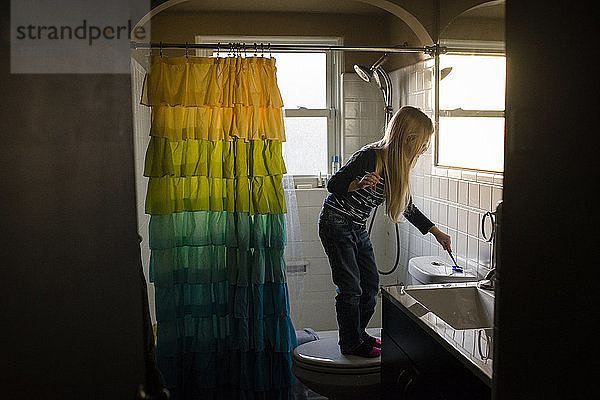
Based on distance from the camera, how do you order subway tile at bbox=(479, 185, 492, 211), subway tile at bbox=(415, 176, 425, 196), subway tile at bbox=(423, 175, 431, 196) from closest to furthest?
subway tile at bbox=(479, 185, 492, 211)
subway tile at bbox=(423, 175, 431, 196)
subway tile at bbox=(415, 176, 425, 196)

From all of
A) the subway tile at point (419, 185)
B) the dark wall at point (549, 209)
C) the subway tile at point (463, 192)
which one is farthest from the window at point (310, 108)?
the dark wall at point (549, 209)

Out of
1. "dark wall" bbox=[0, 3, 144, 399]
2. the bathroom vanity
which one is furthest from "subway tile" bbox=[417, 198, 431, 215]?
"dark wall" bbox=[0, 3, 144, 399]

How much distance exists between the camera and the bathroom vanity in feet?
4.27

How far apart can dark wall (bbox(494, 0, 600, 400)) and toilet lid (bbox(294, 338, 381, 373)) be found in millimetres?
1589

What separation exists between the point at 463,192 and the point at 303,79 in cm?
158

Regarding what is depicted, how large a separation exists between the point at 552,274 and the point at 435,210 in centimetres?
241

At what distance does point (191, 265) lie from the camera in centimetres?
244

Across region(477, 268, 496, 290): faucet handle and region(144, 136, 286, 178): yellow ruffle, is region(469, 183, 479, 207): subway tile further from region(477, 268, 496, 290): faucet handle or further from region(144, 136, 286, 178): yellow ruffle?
region(144, 136, 286, 178): yellow ruffle

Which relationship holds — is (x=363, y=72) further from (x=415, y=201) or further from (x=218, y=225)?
(x=218, y=225)

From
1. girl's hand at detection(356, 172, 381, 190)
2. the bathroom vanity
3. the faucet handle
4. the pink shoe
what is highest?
girl's hand at detection(356, 172, 381, 190)

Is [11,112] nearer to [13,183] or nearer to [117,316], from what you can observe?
[13,183]

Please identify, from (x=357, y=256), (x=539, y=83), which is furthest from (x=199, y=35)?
(x=539, y=83)

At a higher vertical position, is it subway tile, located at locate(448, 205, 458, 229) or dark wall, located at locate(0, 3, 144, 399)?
dark wall, located at locate(0, 3, 144, 399)

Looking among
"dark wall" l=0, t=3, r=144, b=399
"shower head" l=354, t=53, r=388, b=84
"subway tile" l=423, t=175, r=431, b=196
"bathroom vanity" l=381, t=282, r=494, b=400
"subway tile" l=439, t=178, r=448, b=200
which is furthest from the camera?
"shower head" l=354, t=53, r=388, b=84
